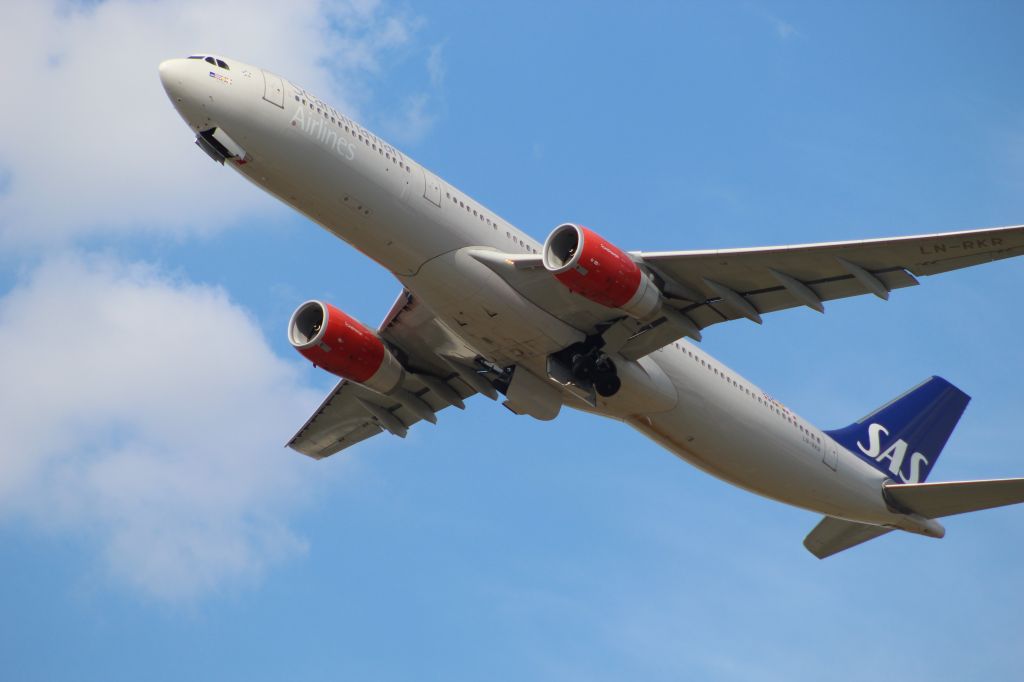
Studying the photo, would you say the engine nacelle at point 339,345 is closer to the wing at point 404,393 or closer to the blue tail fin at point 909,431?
the wing at point 404,393

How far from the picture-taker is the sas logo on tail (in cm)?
3647

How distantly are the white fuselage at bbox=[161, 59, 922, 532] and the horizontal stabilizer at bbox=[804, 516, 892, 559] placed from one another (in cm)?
438

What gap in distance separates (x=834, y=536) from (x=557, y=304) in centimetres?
1413

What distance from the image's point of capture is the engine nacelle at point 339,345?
106 ft

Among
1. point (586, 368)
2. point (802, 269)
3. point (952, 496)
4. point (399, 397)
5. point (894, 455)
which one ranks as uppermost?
point (894, 455)

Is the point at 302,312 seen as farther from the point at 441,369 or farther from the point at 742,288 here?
the point at 742,288

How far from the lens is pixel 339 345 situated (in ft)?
106

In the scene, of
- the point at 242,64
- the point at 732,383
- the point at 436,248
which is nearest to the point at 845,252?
the point at 732,383

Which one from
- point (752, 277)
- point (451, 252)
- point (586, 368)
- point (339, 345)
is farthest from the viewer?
point (339, 345)

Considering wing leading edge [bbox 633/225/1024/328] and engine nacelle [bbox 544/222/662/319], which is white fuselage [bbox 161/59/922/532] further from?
wing leading edge [bbox 633/225/1024/328]

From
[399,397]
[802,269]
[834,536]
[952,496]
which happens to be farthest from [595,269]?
[834,536]

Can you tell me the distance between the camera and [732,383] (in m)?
32.4

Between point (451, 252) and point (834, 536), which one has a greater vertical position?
point (834, 536)

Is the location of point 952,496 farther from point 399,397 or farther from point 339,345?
point 339,345
